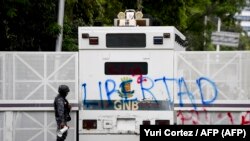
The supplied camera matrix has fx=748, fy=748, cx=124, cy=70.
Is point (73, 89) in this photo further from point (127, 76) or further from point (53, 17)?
point (53, 17)

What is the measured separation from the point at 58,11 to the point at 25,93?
4.74 m

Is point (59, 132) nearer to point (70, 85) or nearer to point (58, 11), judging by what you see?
point (70, 85)

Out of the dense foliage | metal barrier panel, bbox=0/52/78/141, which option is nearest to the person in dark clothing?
metal barrier panel, bbox=0/52/78/141

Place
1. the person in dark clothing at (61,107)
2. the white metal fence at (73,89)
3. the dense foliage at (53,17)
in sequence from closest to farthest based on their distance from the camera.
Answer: the person in dark clothing at (61,107) → the white metal fence at (73,89) → the dense foliage at (53,17)

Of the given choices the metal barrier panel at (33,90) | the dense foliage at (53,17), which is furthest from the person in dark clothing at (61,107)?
the dense foliage at (53,17)

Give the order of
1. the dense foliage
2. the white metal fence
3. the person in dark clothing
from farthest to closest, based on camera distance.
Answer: the dense foliage < the white metal fence < the person in dark clothing

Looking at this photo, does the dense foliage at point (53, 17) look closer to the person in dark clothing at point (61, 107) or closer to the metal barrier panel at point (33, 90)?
the metal barrier panel at point (33, 90)

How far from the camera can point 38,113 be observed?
1349 centimetres

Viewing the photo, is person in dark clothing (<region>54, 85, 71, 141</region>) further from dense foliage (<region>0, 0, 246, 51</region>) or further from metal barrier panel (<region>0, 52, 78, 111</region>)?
dense foliage (<region>0, 0, 246, 51</region>)

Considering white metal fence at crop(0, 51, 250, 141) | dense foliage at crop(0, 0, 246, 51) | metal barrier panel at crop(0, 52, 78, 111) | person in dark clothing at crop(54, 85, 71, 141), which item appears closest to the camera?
person in dark clothing at crop(54, 85, 71, 141)

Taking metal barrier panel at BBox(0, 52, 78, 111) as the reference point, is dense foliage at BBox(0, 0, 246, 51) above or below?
above

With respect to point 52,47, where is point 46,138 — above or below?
below

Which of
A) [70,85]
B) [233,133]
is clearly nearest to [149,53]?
[70,85]

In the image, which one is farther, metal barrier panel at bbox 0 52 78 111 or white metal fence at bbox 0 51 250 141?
metal barrier panel at bbox 0 52 78 111
